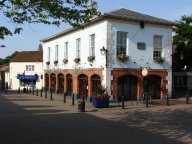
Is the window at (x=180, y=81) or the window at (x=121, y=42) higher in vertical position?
the window at (x=121, y=42)

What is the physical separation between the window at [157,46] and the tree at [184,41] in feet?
21.5

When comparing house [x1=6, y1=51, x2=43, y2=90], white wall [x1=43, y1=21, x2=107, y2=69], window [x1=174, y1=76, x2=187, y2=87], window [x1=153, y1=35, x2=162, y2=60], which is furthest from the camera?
house [x1=6, y1=51, x2=43, y2=90]

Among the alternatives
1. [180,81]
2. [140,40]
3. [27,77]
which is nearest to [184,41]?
[180,81]

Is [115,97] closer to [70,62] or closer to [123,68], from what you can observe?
[123,68]

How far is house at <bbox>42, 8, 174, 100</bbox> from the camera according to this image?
27.5 metres

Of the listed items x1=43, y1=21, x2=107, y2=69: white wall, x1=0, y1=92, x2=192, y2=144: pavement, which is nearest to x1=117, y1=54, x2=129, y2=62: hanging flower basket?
x1=43, y1=21, x2=107, y2=69: white wall

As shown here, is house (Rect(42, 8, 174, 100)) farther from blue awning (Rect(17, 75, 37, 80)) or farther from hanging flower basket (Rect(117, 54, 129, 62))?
blue awning (Rect(17, 75, 37, 80))

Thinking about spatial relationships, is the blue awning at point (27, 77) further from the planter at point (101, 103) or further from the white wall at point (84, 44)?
the planter at point (101, 103)

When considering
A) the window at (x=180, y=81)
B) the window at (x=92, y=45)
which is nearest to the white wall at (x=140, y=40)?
the window at (x=92, y=45)

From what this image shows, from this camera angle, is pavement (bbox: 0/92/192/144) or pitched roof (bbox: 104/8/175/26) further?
pitched roof (bbox: 104/8/175/26)

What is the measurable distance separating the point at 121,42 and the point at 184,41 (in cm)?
1132

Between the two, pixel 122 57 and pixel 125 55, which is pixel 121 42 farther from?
pixel 122 57

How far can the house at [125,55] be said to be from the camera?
27.5 m

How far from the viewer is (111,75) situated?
27.4m
